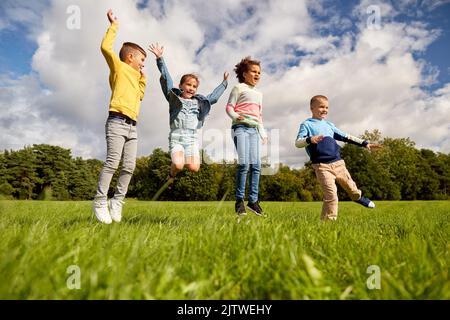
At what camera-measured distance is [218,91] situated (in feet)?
19.6

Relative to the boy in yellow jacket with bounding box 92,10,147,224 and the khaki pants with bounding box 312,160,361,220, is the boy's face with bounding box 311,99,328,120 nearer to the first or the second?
the khaki pants with bounding box 312,160,361,220

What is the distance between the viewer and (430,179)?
7088 centimetres

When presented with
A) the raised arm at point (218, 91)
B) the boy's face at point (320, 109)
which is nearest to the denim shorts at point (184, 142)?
the raised arm at point (218, 91)

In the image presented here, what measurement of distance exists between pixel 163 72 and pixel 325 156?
309 cm

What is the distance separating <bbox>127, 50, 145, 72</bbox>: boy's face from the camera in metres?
4.75

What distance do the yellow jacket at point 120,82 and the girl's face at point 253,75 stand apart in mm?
2191

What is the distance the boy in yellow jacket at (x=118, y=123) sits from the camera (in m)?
4.28

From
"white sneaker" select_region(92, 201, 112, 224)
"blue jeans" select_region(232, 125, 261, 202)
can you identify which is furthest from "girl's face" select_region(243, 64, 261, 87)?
"white sneaker" select_region(92, 201, 112, 224)

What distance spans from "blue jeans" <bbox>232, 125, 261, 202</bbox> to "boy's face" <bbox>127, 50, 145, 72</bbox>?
6.03 feet

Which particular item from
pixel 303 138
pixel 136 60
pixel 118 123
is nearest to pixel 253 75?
pixel 303 138

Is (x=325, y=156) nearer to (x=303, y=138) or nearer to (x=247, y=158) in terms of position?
(x=303, y=138)

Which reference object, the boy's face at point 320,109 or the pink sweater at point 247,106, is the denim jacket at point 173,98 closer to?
the pink sweater at point 247,106
